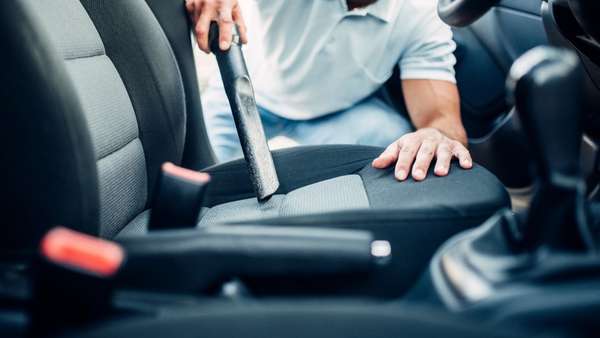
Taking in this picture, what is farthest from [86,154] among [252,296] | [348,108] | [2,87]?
[348,108]

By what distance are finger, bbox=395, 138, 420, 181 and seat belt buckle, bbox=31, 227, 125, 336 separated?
20.6 inches

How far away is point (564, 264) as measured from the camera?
469 mm

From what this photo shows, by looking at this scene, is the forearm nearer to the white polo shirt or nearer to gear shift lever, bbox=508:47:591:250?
the white polo shirt

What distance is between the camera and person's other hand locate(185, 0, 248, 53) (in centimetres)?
109

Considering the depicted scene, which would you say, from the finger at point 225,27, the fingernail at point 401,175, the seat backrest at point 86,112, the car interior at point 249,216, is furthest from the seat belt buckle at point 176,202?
the finger at point 225,27

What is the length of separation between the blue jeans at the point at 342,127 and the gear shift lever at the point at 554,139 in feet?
2.73

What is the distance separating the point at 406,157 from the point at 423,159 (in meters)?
0.03

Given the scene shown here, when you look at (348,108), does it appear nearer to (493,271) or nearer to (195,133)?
(195,133)

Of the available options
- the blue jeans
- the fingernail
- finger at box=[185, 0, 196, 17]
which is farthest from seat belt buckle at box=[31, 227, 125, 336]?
the blue jeans

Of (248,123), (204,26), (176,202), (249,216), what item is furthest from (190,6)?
(176,202)

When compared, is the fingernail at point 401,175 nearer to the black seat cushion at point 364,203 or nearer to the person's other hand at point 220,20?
the black seat cushion at point 364,203

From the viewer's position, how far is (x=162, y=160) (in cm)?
111

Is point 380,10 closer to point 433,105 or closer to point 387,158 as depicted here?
point 433,105

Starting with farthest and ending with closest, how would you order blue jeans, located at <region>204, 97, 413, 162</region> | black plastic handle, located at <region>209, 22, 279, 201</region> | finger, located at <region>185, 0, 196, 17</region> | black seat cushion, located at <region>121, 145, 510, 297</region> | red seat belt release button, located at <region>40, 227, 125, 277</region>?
blue jeans, located at <region>204, 97, 413, 162</region>, finger, located at <region>185, 0, 196, 17</region>, black plastic handle, located at <region>209, 22, 279, 201</region>, black seat cushion, located at <region>121, 145, 510, 297</region>, red seat belt release button, located at <region>40, 227, 125, 277</region>
